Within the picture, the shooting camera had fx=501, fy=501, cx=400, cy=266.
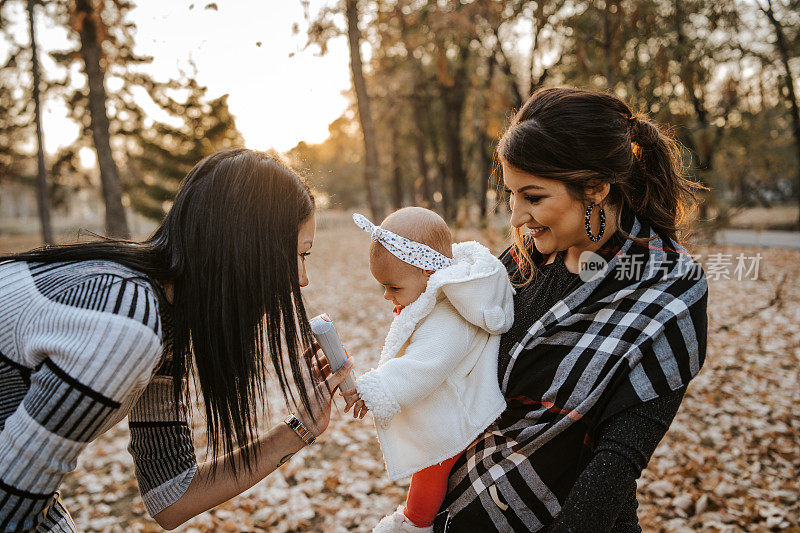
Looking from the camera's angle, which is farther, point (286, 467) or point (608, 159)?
point (286, 467)

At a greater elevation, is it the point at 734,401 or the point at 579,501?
the point at 579,501

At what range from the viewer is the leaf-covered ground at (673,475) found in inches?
136

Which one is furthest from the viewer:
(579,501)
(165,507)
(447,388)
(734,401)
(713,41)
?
(713,41)

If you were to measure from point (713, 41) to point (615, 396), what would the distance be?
10.4m

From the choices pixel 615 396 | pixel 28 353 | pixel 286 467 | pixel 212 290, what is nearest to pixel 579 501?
pixel 615 396

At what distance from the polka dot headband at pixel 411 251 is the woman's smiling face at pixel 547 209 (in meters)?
0.34

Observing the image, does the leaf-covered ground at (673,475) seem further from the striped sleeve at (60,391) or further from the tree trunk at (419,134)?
the tree trunk at (419,134)

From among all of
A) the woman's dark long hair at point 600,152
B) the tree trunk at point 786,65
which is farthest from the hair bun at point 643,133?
the tree trunk at point 786,65

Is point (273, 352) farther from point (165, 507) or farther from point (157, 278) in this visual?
point (165, 507)

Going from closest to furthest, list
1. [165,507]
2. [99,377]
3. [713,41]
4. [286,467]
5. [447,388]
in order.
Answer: [99,377] → [165,507] → [447,388] → [286,467] → [713,41]

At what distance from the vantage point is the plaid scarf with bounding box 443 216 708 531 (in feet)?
4.98

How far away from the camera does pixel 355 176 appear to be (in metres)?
43.4

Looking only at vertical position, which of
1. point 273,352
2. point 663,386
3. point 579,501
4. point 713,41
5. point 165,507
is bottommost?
point 165,507

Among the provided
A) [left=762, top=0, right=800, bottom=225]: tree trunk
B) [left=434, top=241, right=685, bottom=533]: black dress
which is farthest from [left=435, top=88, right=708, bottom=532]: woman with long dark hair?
[left=762, top=0, right=800, bottom=225]: tree trunk
